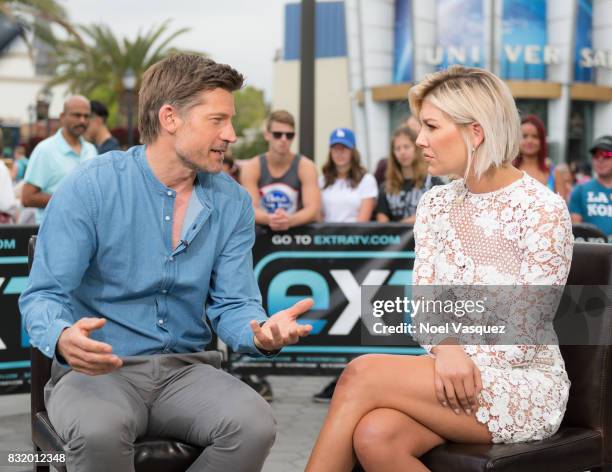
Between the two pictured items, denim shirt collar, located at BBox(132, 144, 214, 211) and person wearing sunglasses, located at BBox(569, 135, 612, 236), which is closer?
denim shirt collar, located at BBox(132, 144, 214, 211)

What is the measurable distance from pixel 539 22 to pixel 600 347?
34.5 meters

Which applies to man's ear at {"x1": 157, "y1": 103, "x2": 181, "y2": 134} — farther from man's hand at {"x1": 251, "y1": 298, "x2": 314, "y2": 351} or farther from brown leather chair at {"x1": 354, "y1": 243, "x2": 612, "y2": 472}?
brown leather chair at {"x1": 354, "y1": 243, "x2": 612, "y2": 472}

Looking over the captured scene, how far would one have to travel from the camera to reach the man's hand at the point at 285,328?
9.23 feet

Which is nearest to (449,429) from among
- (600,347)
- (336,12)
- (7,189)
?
(600,347)

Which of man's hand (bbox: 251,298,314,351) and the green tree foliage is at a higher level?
man's hand (bbox: 251,298,314,351)

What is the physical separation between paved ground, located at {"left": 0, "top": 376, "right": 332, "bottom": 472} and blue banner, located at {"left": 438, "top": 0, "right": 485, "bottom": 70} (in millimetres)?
29563

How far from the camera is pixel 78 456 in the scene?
2.75 meters

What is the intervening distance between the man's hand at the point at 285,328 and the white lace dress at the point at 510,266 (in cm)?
62

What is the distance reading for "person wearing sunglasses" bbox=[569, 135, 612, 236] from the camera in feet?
Result: 22.7

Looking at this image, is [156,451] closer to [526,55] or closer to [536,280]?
[536,280]

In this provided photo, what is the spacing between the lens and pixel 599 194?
6.95 m

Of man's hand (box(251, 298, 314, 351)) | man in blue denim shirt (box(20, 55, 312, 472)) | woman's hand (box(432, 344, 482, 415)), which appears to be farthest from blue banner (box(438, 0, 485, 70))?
man's hand (box(251, 298, 314, 351))

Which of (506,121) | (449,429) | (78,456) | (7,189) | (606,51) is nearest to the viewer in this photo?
(78,456)

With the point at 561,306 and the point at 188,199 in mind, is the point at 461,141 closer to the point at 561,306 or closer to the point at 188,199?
the point at 561,306
